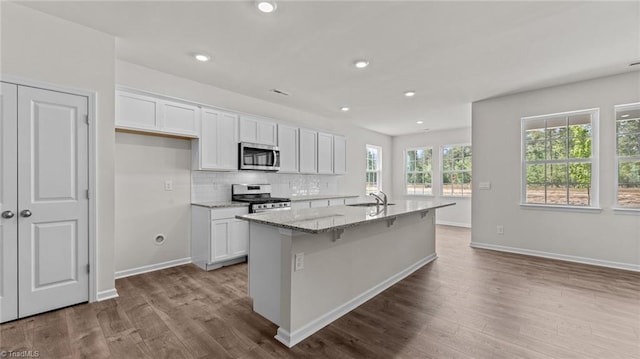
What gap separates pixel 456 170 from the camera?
7492 mm

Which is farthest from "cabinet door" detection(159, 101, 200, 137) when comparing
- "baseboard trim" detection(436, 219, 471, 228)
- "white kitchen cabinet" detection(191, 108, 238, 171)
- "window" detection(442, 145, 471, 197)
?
"baseboard trim" detection(436, 219, 471, 228)

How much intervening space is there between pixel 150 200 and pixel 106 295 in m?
1.29

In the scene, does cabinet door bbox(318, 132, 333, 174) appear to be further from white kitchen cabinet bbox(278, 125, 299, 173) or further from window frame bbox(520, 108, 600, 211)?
window frame bbox(520, 108, 600, 211)

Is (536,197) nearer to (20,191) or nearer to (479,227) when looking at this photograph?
(479,227)

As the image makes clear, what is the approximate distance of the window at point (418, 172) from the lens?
26.3 ft

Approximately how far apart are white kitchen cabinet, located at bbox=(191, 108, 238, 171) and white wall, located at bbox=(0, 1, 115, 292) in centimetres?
118

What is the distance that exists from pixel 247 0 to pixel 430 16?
1.54 metres

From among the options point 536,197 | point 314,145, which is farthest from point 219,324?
point 536,197

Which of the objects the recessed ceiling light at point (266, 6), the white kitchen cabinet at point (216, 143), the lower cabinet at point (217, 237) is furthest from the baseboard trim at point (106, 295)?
the recessed ceiling light at point (266, 6)

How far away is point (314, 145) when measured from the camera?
5605 mm

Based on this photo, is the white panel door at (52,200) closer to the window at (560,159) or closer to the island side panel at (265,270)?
the island side panel at (265,270)

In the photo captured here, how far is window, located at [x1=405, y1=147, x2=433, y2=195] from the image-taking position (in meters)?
8.01

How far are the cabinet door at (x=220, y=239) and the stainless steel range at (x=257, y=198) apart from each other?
42cm

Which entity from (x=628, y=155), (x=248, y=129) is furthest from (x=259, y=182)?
(x=628, y=155)
